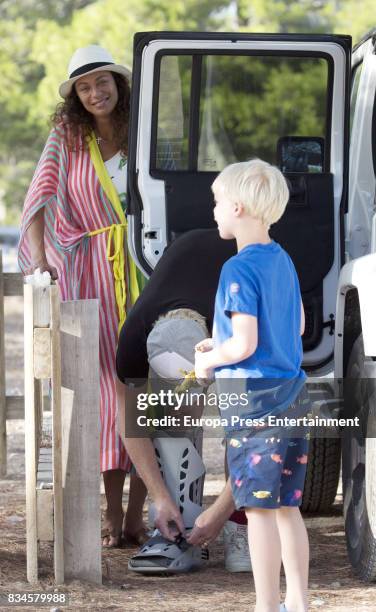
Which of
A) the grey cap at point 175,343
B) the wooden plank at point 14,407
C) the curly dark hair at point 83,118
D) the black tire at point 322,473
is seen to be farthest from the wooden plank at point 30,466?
the wooden plank at point 14,407

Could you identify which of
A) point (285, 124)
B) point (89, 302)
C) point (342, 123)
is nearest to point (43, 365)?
point (89, 302)

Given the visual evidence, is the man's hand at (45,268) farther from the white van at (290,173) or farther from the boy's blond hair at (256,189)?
the boy's blond hair at (256,189)

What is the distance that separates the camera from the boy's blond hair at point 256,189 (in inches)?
131

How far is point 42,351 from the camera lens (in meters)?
3.99

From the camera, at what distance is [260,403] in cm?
338

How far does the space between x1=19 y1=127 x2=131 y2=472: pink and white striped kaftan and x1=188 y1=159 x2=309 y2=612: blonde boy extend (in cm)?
162

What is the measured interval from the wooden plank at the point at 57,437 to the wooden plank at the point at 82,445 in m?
0.08

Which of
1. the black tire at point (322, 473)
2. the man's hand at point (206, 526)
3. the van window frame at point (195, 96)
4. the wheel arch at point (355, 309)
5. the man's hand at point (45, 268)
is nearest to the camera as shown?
the wheel arch at point (355, 309)

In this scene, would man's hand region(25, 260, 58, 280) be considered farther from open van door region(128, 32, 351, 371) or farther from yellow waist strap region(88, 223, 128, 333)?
open van door region(128, 32, 351, 371)

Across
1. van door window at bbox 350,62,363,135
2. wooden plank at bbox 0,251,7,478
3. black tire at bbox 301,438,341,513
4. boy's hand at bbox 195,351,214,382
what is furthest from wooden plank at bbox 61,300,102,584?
wooden plank at bbox 0,251,7,478

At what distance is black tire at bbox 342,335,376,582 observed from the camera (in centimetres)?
400

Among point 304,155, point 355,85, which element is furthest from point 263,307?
point 355,85

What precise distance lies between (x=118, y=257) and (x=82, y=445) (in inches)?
47.5

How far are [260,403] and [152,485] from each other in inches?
43.5
